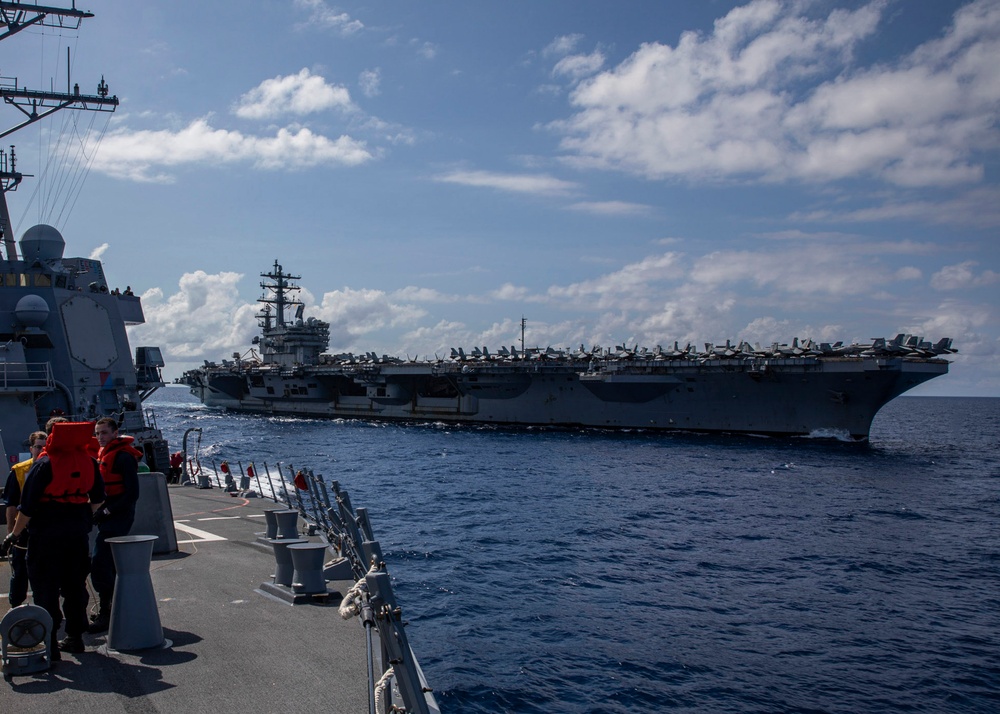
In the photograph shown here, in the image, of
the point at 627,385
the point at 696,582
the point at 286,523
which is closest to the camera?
the point at 286,523

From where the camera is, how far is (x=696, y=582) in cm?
1113

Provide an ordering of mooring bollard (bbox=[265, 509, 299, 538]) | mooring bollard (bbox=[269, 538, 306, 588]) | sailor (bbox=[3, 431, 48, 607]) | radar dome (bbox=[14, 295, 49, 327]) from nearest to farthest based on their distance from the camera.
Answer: sailor (bbox=[3, 431, 48, 607])
mooring bollard (bbox=[269, 538, 306, 588])
mooring bollard (bbox=[265, 509, 299, 538])
radar dome (bbox=[14, 295, 49, 327])

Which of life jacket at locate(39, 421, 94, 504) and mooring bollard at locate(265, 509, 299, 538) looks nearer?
life jacket at locate(39, 421, 94, 504)

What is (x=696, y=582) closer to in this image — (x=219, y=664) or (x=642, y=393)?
(x=219, y=664)

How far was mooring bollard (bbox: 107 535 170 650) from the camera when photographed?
13.1 feet

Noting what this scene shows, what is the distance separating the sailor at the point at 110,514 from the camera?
447 centimetres

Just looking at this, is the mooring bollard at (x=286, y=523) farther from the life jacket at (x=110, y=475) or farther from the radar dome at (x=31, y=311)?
the radar dome at (x=31, y=311)

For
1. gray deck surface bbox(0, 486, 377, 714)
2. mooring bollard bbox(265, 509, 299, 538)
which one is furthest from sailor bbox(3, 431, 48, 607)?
mooring bollard bbox(265, 509, 299, 538)

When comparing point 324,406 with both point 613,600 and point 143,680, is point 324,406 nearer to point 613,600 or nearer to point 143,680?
point 613,600

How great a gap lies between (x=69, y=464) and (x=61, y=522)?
1.05 feet

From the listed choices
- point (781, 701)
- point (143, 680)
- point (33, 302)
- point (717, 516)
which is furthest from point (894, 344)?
point (143, 680)

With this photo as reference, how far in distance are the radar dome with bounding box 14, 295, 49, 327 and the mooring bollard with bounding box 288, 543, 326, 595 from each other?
1052 centimetres

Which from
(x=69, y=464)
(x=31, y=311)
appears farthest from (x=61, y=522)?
(x=31, y=311)

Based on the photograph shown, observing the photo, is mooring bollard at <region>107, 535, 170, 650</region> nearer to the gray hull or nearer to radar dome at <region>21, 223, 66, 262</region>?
radar dome at <region>21, 223, 66, 262</region>
